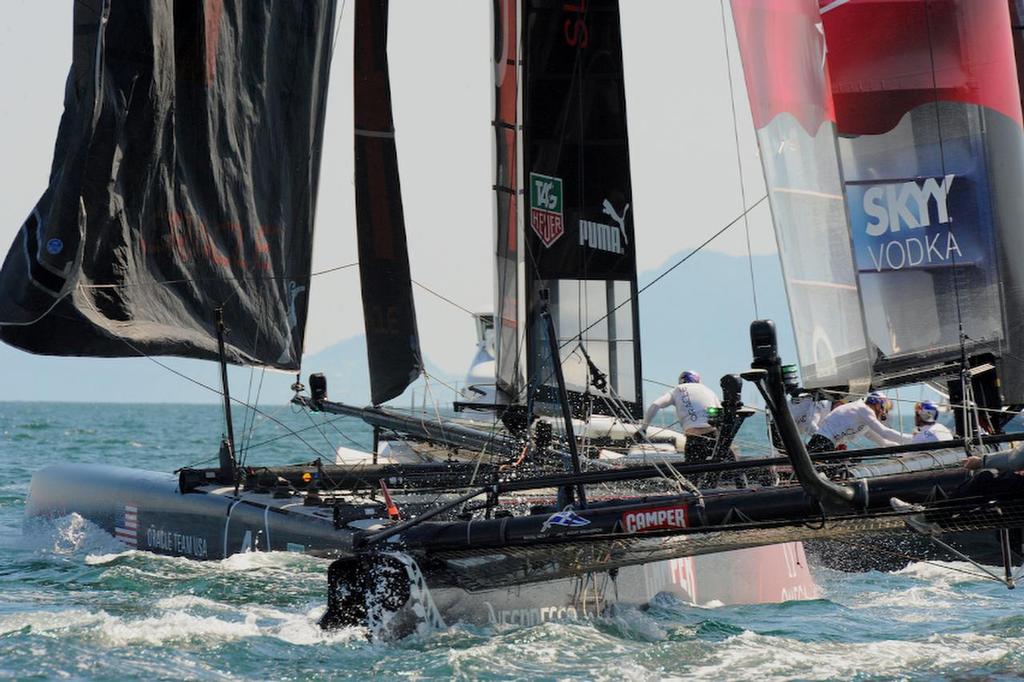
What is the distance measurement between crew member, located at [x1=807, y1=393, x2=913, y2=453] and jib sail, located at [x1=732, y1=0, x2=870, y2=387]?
1495 mm

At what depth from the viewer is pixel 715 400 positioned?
10.4 m

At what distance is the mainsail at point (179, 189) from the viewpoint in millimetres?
8750

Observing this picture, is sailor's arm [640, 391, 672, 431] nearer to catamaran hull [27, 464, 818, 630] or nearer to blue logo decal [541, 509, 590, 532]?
catamaran hull [27, 464, 818, 630]

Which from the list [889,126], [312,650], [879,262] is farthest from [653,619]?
[889,126]

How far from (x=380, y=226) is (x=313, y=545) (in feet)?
14.6

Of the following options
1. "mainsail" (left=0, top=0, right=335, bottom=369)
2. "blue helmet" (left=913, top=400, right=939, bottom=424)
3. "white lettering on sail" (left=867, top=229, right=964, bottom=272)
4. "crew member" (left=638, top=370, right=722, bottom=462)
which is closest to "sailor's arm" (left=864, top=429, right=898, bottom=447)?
"blue helmet" (left=913, top=400, right=939, bottom=424)

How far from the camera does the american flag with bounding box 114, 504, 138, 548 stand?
1002 cm

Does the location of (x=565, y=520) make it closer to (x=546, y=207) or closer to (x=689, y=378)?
(x=546, y=207)

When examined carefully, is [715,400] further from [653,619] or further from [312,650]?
[312,650]

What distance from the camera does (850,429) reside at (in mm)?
10086

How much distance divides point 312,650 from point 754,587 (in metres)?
3.10

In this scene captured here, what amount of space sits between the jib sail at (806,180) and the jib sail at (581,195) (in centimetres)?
224

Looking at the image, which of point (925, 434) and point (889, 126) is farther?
point (925, 434)

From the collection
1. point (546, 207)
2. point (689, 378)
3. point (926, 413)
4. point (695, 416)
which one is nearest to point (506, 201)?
point (546, 207)
